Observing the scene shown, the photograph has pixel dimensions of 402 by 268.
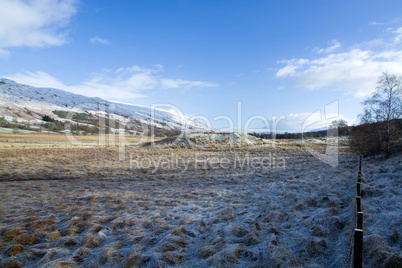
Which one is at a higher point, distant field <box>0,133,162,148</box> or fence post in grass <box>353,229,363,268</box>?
distant field <box>0,133,162,148</box>

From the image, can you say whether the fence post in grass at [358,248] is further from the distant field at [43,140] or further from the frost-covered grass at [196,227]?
the distant field at [43,140]

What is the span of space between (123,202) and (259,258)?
5.90 m

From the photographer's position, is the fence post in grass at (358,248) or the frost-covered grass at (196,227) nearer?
the fence post in grass at (358,248)

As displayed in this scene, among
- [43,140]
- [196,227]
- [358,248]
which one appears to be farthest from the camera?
[43,140]

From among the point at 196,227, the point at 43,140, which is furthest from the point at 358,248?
the point at 43,140

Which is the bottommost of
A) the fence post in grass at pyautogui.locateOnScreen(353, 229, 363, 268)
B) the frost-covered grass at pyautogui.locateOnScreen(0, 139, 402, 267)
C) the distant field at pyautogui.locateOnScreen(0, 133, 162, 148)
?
the frost-covered grass at pyautogui.locateOnScreen(0, 139, 402, 267)

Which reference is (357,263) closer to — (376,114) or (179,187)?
(179,187)

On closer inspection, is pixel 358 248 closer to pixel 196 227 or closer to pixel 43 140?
pixel 196 227

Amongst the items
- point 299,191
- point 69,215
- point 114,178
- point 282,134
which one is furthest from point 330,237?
point 282,134

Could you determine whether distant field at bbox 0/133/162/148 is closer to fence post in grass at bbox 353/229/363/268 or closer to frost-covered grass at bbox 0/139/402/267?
frost-covered grass at bbox 0/139/402/267

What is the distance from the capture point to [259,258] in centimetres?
366

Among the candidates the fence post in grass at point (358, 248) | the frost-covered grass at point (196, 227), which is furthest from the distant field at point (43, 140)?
the fence post in grass at point (358, 248)

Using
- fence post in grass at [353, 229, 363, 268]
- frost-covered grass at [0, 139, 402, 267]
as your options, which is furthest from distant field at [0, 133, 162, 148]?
fence post in grass at [353, 229, 363, 268]

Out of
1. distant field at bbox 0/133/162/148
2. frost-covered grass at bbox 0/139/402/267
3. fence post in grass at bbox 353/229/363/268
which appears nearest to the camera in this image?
fence post in grass at bbox 353/229/363/268
